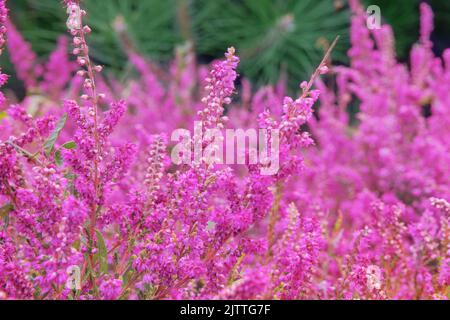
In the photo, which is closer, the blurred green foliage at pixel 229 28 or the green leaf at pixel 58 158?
the green leaf at pixel 58 158

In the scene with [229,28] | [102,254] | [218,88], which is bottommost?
[102,254]

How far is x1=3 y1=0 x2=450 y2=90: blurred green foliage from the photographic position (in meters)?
4.91

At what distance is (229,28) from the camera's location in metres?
5.18

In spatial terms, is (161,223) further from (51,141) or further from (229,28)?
(229,28)

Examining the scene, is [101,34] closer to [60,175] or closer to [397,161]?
[397,161]

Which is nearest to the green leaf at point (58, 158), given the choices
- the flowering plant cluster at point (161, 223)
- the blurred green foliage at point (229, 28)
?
the flowering plant cluster at point (161, 223)

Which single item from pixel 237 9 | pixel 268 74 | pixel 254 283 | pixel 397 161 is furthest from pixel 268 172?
pixel 237 9

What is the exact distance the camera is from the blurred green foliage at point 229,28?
193 inches

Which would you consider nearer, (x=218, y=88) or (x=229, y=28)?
(x=218, y=88)

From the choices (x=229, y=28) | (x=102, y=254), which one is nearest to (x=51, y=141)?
(x=102, y=254)

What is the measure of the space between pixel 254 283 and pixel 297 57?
4174mm

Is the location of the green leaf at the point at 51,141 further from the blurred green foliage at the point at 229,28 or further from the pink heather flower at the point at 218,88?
the blurred green foliage at the point at 229,28

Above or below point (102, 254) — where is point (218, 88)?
above

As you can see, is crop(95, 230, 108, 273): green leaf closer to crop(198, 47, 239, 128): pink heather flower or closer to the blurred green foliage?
crop(198, 47, 239, 128): pink heather flower
